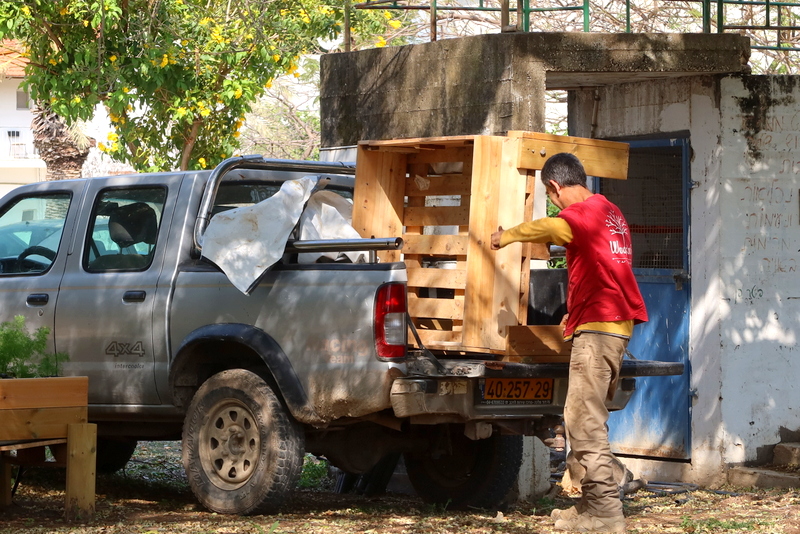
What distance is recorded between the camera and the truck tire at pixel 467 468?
6578mm

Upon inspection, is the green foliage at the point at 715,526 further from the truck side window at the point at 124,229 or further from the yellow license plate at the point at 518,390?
the truck side window at the point at 124,229

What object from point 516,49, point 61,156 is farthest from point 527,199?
point 61,156

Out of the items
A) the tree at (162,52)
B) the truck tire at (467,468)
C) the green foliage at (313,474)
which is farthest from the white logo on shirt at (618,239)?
the tree at (162,52)

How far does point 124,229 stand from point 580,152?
2.76 metres

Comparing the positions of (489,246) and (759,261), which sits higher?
(759,261)

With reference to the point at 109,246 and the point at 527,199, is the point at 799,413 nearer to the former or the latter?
the point at 527,199

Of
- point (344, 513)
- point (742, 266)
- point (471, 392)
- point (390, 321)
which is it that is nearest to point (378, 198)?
point (390, 321)

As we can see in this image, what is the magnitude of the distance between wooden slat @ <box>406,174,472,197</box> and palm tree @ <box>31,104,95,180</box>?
10.9 m

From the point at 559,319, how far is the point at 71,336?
289 cm

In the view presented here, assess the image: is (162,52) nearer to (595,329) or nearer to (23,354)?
(23,354)

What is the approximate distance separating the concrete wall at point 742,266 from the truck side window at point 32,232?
4.69 metres

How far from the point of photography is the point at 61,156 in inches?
684

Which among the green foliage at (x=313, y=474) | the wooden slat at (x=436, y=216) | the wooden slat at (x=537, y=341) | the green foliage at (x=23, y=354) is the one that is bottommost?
the green foliage at (x=313, y=474)

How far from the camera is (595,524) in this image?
5.56 meters
